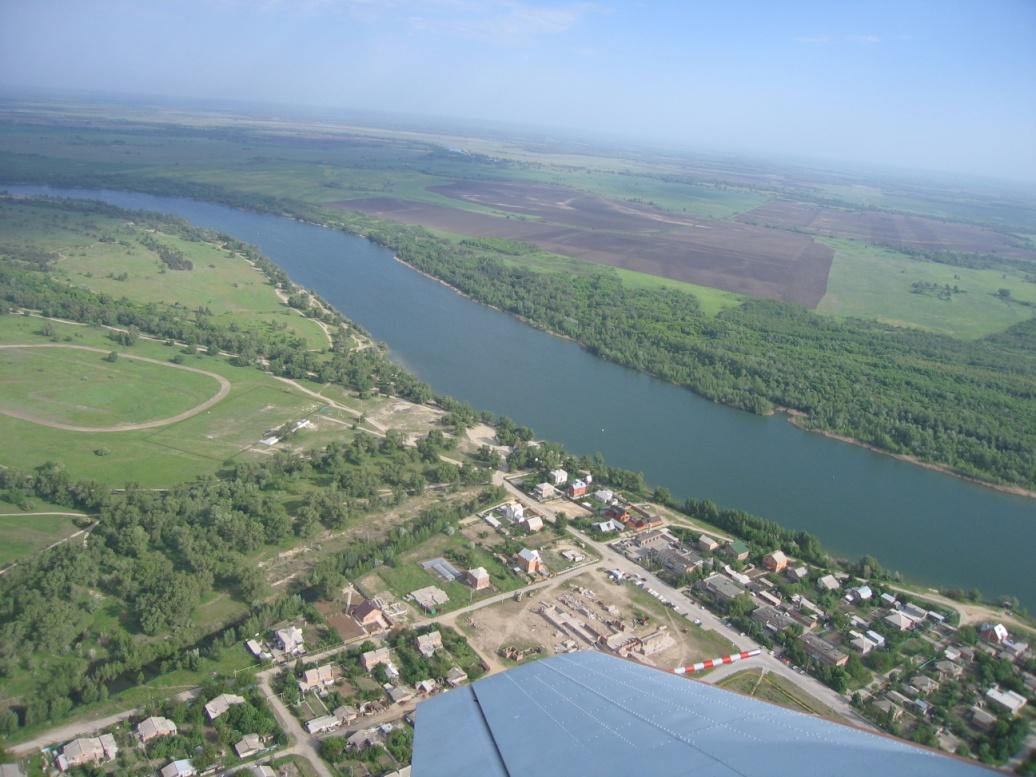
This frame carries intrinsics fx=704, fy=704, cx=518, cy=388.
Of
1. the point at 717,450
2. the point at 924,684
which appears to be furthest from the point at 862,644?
the point at 717,450

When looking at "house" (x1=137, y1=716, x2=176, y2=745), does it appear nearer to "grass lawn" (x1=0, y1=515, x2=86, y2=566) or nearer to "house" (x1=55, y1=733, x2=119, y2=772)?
"house" (x1=55, y1=733, x2=119, y2=772)

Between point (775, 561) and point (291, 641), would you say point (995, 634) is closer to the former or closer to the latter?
point (775, 561)

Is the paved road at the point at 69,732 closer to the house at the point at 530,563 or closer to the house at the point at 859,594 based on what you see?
the house at the point at 530,563

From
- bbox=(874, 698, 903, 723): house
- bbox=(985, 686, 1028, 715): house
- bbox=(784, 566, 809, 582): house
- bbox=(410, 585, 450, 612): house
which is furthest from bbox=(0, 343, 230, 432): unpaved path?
bbox=(985, 686, 1028, 715): house

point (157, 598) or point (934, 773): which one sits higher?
point (934, 773)

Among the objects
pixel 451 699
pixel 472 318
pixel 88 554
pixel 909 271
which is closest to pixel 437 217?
pixel 472 318

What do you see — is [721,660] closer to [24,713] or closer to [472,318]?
[24,713]

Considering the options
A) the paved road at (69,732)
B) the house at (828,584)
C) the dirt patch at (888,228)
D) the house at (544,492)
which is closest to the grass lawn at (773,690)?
the house at (828,584)
